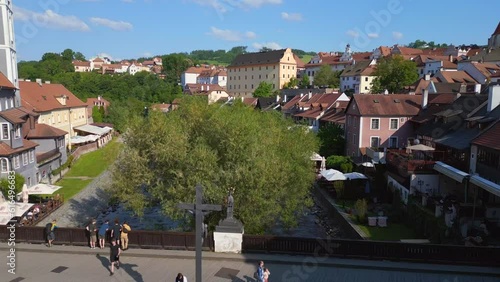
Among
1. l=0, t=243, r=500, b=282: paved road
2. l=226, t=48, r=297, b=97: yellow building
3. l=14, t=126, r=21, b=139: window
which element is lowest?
l=0, t=243, r=500, b=282: paved road

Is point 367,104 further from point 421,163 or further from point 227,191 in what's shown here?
point 227,191

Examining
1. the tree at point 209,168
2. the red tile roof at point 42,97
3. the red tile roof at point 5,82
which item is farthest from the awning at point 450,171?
the red tile roof at point 42,97

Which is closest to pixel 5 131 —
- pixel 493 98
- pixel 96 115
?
pixel 493 98

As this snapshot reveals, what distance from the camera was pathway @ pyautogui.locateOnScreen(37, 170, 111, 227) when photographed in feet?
93.4

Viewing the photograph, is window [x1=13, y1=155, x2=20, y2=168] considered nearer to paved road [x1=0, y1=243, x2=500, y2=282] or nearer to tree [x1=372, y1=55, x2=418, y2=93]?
paved road [x1=0, y1=243, x2=500, y2=282]

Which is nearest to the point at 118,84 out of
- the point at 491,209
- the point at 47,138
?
the point at 47,138

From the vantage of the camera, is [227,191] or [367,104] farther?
[367,104]

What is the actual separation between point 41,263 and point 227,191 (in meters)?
7.96

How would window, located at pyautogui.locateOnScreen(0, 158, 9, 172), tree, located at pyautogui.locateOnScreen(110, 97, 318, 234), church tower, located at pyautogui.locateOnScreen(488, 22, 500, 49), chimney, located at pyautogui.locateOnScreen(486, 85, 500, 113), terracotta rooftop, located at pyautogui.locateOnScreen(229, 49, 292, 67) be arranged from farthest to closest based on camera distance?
terracotta rooftop, located at pyautogui.locateOnScreen(229, 49, 292, 67)
church tower, located at pyautogui.locateOnScreen(488, 22, 500, 49)
window, located at pyautogui.locateOnScreen(0, 158, 9, 172)
chimney, located at pyautogui.locateOnScreen(486, 85, 500, 113)
tree, located at pyautogui.locateOnScreen(110, 97, 318, 234)

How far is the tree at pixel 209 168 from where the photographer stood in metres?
19.3

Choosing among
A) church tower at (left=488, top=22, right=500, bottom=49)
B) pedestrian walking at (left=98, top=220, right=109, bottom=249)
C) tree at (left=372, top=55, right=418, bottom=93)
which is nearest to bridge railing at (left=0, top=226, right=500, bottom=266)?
pedestrian walking at (left=98, top=220, right=109, bottom=249)

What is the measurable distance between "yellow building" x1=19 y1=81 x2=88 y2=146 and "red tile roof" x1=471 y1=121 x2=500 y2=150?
4406 centimetres

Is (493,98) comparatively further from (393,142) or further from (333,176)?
(393,142)

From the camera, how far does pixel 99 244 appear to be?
16281mm
